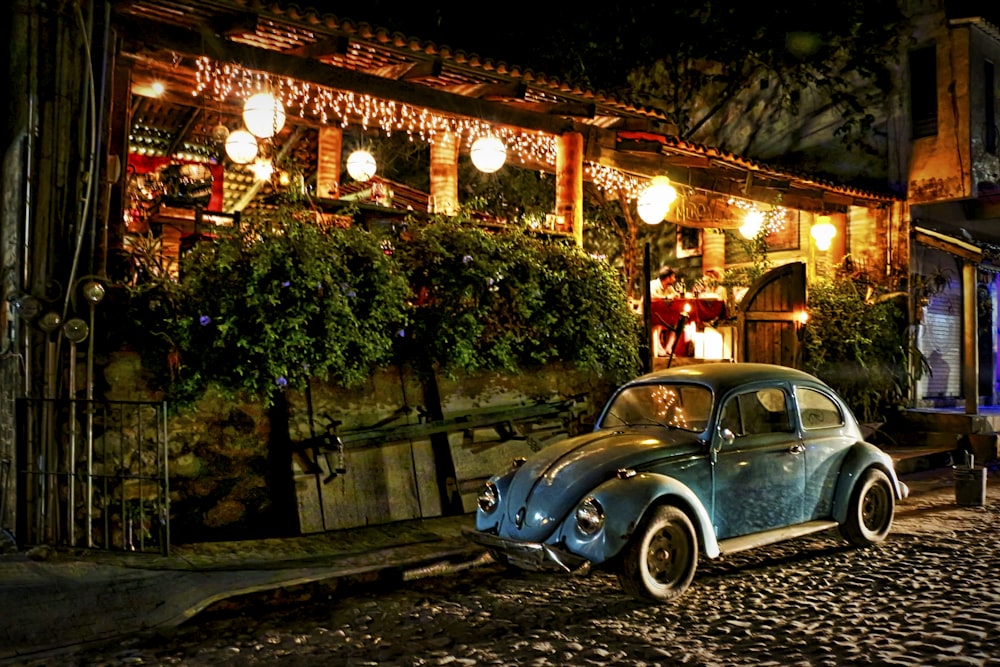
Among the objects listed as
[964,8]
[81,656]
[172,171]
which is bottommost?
[81,656]

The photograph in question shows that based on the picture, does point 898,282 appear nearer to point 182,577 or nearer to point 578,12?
point 578,12

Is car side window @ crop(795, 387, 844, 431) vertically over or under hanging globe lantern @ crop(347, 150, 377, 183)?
under

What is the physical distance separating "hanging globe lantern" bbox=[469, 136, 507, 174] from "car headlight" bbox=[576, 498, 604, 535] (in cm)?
637

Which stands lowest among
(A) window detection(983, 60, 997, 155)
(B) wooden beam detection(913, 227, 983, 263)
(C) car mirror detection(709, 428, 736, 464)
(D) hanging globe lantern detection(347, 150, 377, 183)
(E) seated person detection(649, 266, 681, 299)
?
(C) car mirror detection(709, 428, 736, 464)

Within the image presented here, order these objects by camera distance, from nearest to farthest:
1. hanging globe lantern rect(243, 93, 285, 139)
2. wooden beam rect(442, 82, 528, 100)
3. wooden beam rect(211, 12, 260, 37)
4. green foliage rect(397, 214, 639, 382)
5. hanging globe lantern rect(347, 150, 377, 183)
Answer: wooden beam rect(211, 12, 260, 37) < green foliage rect(397, 214, 639, 382) < hanging globe lantern rect(243, 93, 285, 139) < wooden beam rect(442, 82, 528, 100) < hanging globe lantern rect(347, 150, 377, 183)

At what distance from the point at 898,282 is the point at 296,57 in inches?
496

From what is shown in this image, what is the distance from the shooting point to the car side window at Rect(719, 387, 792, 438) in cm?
722

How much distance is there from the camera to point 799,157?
1850 cm

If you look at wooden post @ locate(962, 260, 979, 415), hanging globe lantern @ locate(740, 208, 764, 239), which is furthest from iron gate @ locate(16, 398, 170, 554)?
wooden post @ locate(962, 260, 979, 415)

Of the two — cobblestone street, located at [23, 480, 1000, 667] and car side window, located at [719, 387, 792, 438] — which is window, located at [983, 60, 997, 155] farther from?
car side window, located at [719, 387, 792, 438]

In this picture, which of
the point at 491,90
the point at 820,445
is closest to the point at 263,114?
the point at 491,90

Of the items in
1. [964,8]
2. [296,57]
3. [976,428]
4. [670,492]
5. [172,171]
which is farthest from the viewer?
[964,8]

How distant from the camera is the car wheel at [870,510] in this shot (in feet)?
25.9

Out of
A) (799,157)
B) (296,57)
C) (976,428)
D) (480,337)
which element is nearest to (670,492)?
(480,337)
